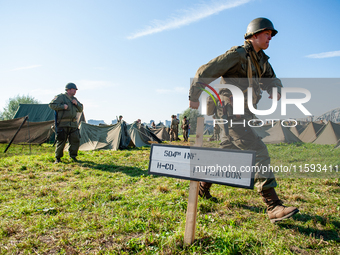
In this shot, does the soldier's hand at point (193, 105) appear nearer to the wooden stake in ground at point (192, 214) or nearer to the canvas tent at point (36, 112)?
the wooden stake in ground at point (192, 214)

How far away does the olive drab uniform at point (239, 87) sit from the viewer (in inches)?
94.0

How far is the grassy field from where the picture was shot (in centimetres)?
194

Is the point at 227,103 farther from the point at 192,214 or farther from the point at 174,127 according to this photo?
the point at 174,127

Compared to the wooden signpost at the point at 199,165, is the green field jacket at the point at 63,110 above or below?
above

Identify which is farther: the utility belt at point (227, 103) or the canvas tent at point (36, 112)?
the canvas tent at point (36, 112)

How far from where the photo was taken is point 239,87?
101 inches

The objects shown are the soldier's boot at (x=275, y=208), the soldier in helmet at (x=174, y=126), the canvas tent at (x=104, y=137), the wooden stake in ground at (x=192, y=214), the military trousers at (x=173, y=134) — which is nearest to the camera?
the wooden stake in ground at (x=192, y=214)

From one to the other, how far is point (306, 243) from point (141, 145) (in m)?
10.0

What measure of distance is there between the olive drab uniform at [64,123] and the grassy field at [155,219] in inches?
83.4

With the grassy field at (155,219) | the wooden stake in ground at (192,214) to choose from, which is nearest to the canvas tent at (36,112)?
the grassy field at (155,219)

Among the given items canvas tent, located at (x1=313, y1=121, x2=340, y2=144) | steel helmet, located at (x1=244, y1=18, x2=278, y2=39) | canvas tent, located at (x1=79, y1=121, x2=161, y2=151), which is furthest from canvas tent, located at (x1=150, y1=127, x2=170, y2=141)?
steel helmet, located at (x1=244, y1=18, x2=278, y2=39)

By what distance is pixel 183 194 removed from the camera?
3420 mm

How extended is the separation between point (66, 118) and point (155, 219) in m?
5.04

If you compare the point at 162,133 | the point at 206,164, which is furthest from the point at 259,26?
the point at 162,133
